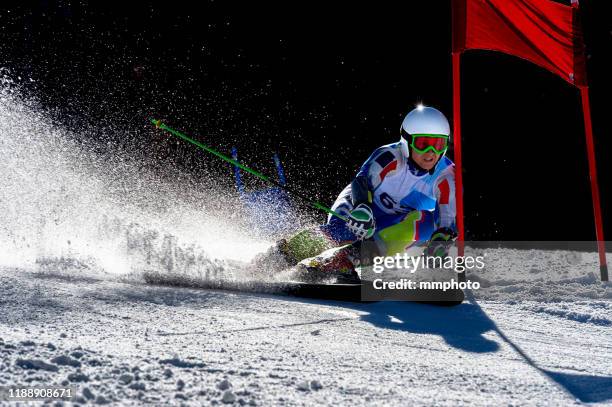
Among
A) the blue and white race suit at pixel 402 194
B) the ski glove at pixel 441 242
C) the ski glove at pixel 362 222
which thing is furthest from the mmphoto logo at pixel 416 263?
the blue and white race suit at pixel 402 194

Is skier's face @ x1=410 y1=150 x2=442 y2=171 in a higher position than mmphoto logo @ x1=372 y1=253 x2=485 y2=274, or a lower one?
higher

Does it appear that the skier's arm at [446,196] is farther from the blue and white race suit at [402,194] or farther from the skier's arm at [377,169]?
the skier's arm at [377,169]

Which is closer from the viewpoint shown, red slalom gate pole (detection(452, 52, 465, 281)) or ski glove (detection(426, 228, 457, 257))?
red slalom gate pole (detection(452, 52, 465, 281))

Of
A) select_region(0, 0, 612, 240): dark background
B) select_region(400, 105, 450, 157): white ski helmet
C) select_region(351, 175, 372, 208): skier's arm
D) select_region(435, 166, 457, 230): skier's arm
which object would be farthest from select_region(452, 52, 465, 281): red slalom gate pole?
select_region(0, 0, 612, 240): dark background

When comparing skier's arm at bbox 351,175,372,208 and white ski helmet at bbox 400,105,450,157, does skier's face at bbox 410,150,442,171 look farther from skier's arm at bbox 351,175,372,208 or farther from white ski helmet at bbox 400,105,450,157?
skier's arm at bbox 351,175,372,208

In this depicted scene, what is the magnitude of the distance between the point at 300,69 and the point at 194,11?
1.64 metres

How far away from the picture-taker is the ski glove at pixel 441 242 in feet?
15.3

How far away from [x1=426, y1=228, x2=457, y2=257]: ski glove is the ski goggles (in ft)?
1.97

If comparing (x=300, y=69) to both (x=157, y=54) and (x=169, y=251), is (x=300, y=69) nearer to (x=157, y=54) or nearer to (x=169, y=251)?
(x=157, y=54)

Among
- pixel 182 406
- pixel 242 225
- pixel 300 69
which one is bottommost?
pixel 182 406

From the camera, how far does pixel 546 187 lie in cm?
754

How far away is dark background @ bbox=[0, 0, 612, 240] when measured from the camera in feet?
26.3

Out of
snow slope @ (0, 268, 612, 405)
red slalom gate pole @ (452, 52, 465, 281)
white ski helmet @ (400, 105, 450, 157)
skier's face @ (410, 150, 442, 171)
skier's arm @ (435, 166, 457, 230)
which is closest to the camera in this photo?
→ snow slope @ (0, 268, 612, 405)

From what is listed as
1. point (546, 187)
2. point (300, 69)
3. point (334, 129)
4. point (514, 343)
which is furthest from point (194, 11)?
point (514, 343)
